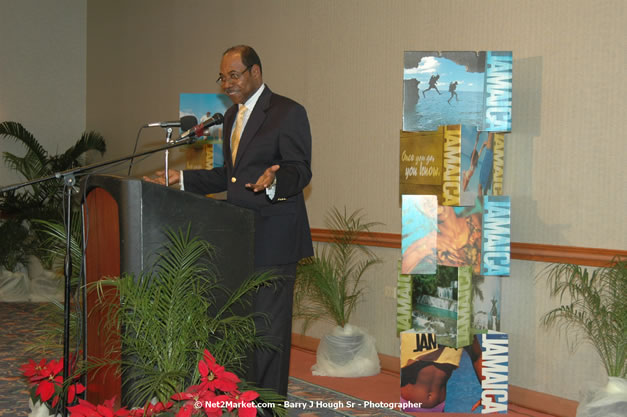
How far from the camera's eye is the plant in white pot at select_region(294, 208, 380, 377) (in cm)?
461

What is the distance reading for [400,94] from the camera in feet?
15.5

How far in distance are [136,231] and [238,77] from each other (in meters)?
1.00

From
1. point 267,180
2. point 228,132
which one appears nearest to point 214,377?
point 267,180

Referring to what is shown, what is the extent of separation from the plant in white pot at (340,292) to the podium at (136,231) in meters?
2.20

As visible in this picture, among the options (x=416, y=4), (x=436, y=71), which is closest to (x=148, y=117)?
(x=416, y=4)

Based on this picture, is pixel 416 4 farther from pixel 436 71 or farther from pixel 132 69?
pixel 132 69

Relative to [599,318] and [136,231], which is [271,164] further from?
[599,318]

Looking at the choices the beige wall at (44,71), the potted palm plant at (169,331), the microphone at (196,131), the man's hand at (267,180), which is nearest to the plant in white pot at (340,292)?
the microphone at (196,131)

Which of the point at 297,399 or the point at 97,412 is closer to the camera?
the point at 97,412

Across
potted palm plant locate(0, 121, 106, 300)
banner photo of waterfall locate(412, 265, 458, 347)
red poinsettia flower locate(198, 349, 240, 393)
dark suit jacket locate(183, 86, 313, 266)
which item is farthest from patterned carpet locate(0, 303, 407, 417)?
potted palm plant locate(0, 121, 106, 300)

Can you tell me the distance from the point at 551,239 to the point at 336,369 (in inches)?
62.0

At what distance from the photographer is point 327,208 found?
5.34 m

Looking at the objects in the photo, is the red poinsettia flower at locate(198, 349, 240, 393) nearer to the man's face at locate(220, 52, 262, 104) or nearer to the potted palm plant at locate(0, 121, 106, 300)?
the man's face at locate(220, 52, 262, 104)

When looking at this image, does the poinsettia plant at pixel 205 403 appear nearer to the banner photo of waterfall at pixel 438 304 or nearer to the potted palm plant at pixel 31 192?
the banner photo of waterfall at pixel 438 304
